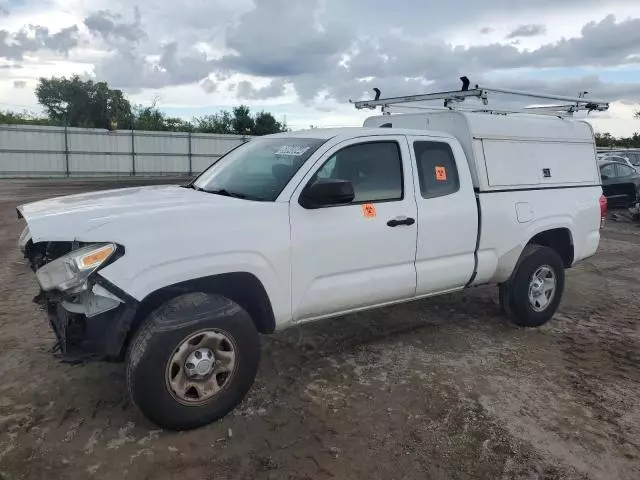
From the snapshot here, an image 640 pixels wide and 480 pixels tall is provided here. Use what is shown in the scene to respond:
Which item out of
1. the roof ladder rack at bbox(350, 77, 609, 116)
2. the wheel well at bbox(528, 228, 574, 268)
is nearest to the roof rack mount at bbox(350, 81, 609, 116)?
the roof ladder rack at bbox(350, 77, 609, 116)

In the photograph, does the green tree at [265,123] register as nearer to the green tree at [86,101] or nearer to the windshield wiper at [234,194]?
the green tree at [86,101]

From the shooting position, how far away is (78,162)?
26031 mm

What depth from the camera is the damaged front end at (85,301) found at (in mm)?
3111

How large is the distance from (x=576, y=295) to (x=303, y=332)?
3.85 metres

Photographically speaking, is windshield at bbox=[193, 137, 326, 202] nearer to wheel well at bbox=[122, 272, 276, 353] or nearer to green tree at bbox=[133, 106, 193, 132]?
wheel well at bbox=[122, 272, 276, 353]

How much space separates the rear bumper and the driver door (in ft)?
3.73

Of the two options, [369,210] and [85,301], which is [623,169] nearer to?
[369,210]

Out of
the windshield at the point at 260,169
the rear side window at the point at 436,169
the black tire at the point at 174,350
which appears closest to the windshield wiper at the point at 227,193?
the windshield at the point at 260,169

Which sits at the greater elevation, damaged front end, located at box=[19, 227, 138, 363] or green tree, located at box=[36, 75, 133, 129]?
green tree, located at box=[36, 75, 133, 129]

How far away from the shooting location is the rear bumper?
325 centimetres

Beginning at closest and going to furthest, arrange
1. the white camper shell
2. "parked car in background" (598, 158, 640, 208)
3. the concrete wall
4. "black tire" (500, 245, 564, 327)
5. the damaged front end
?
the damaged front end → the white camper shell → "black tire" (500, 245, 564, 327) → "parked car in background" (598, 158, 640, 208) → the concrete wall

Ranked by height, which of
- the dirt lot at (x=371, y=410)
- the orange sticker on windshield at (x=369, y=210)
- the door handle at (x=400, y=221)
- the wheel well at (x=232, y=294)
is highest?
the orange sticker on windshield at (x=369, y=210)

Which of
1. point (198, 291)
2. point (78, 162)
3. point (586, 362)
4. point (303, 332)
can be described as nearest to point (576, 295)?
point (586, 362)

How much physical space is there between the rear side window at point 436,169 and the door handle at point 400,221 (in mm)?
292
